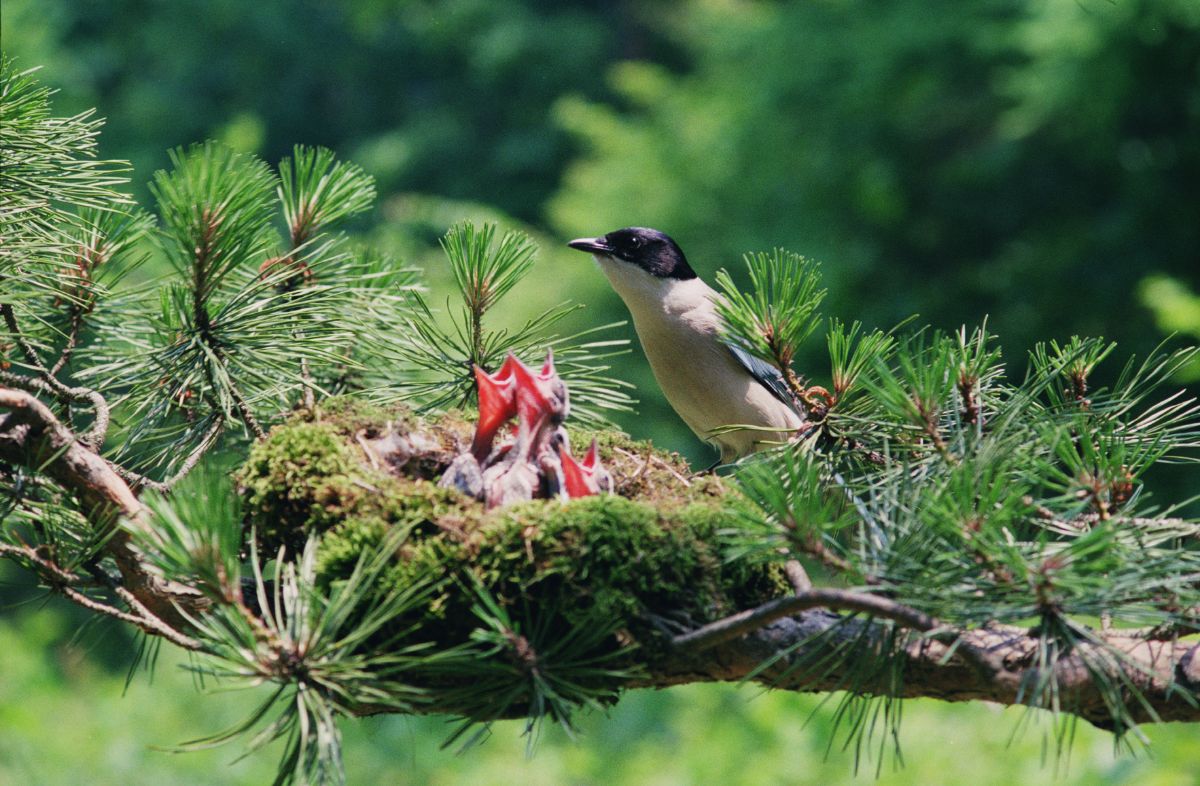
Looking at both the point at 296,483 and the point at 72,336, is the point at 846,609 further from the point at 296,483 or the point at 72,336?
the point at 72,336

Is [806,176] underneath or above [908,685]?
above

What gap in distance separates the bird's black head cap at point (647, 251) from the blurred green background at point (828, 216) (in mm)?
2574

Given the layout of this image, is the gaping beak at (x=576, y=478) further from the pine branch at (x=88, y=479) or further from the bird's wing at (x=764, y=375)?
the bird's wing at (x=764, y=375)

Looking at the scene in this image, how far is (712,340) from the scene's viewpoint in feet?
10.4

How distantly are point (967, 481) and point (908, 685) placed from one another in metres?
0.33

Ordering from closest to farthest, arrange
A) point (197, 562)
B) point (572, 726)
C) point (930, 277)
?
point (197, 562)
point (572, 726)
point (930, 277)

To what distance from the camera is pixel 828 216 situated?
10266mm

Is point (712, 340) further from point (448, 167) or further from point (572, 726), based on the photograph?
point (448, 167)

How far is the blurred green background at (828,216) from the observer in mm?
6680

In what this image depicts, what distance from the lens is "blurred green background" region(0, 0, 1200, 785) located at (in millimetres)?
6680

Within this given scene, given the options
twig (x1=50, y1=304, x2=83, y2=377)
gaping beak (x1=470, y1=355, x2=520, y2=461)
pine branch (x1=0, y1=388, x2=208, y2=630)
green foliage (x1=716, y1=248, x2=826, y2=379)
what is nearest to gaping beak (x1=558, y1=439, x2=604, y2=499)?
gaping beak (x1=470, y1=355, x2=520, y2=461)

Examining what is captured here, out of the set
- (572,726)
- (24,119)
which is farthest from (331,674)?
(24,119)

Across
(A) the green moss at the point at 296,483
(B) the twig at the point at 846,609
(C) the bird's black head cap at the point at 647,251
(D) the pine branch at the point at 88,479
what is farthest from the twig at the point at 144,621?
(C) the bird's black head cap at the point at 647,251

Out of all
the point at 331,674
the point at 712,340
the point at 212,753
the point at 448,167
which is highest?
the point at 448,167
